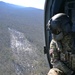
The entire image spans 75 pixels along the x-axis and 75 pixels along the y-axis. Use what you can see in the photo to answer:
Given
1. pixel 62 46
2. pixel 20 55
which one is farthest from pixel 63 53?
pixel 20 55

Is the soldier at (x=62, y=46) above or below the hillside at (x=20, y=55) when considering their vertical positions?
above

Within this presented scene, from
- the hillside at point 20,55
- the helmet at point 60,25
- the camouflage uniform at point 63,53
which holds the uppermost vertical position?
the helmet at point 60,25

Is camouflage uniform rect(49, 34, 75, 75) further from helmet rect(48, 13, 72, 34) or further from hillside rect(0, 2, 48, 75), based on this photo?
hillside rect(0, 2, 48, 75)

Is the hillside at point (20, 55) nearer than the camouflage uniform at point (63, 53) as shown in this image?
No

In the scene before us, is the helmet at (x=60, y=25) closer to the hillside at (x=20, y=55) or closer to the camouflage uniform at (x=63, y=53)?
the camouflage uniform at (x=63, y=53)

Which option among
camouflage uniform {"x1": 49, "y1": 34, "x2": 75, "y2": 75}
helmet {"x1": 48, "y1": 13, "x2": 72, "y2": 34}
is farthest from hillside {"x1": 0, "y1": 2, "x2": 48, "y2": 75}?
helmet {"x1": 48, "y1": 13, "x2": 72, "y2": 34}

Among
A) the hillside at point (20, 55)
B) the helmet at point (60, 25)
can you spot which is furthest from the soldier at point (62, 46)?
the hillside at point (20, 55)

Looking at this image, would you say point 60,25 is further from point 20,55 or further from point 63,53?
point 20,55

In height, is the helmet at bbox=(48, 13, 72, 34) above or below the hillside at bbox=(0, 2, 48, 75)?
above

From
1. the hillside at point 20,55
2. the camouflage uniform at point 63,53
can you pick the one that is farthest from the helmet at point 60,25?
the hillside at point 20,55
